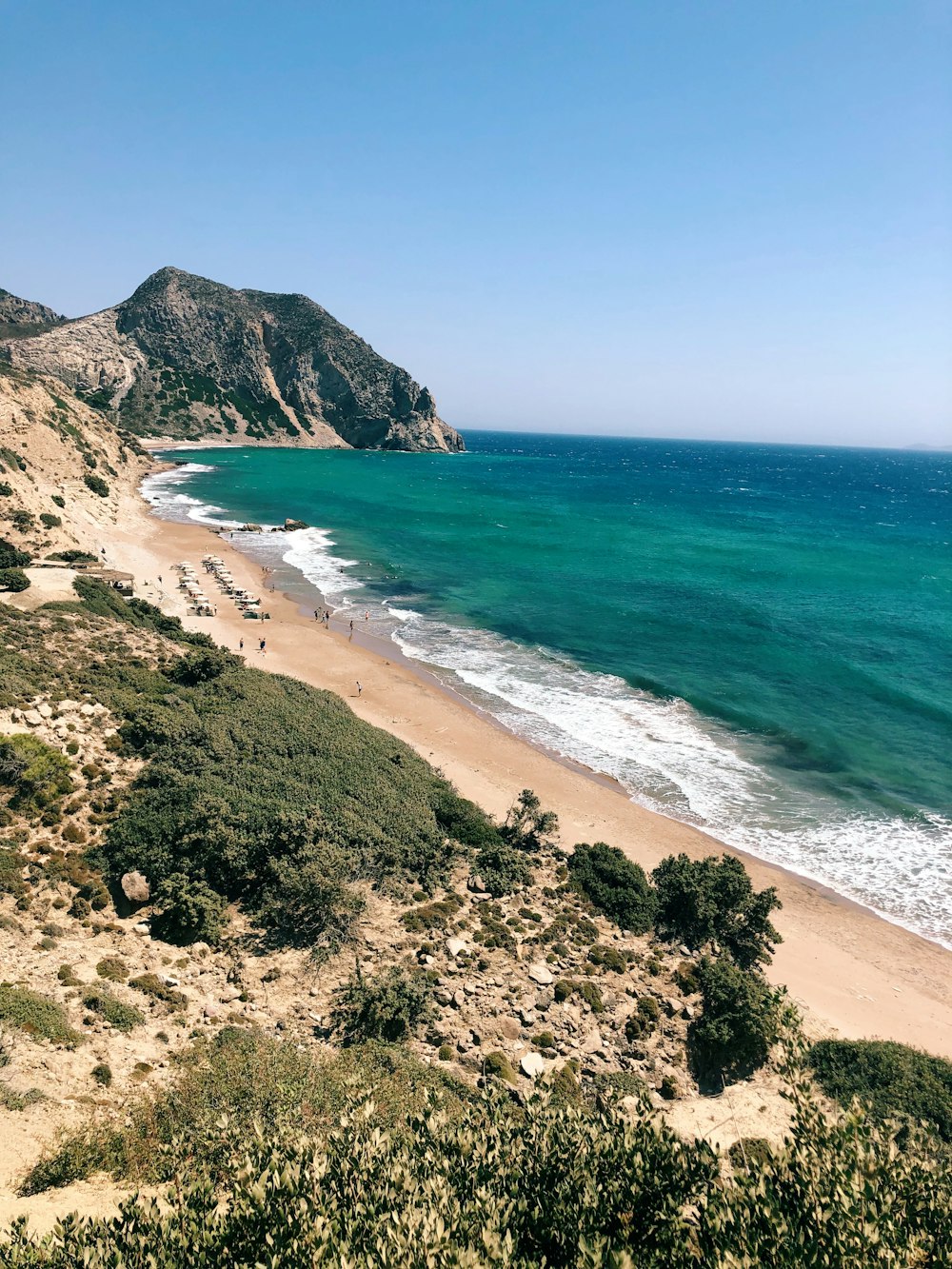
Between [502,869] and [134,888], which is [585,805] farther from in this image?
[134,888]

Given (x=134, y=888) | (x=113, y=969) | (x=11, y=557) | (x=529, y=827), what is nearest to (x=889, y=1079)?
(x=529, y=827)

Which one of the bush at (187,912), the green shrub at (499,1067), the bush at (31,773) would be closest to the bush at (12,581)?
the bush at (31,773)

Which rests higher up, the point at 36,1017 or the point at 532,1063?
the point at 36,1017

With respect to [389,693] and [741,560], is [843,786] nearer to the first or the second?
[389,693]

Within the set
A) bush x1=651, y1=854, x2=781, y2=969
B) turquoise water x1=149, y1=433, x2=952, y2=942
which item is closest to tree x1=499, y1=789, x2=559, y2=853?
bush x1=651, y1=854, x2=781, y2=969

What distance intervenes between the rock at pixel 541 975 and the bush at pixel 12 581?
1441 inches

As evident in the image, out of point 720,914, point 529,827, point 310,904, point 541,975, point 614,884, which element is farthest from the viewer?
point 529,827

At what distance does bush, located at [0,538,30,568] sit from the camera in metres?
42.2

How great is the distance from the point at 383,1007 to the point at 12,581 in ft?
115

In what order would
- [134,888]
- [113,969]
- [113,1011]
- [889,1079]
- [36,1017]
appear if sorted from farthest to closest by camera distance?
[134,888]
[113,969]
[889,1079]
[113,1011]
[36,1017]

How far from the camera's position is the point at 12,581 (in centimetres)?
3853

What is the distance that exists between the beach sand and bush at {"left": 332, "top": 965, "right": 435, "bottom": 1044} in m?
11.6

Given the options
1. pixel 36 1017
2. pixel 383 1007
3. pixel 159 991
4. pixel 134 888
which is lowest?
pixel 383 1007

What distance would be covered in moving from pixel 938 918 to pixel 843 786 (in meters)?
9.25
